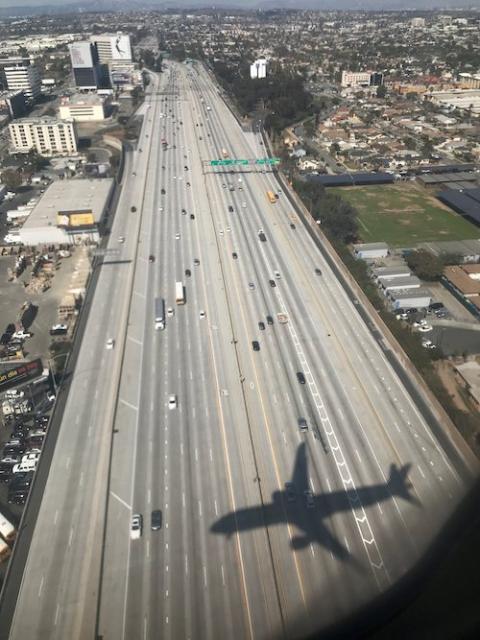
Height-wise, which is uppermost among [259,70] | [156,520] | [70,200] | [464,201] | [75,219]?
[259,70]

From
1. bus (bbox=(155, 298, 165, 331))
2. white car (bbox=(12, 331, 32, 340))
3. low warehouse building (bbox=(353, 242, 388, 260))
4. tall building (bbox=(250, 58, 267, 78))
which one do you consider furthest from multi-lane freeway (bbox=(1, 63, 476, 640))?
tall building (bbox=(250, 58, 267, 78))

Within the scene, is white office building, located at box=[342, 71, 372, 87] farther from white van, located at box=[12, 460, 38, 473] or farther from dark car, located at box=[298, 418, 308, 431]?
white van, located at box=[12, 460, 38, 473]

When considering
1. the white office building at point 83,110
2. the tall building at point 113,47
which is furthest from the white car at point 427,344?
the tall building at point 113,47

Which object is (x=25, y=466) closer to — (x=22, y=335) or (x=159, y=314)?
(x=22, y=335)

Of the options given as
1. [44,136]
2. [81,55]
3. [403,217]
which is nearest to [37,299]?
[403,217]

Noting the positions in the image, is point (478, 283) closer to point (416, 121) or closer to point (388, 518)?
point (388, 518)

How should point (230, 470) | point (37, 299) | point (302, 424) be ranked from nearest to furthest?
point (230, 470) → point (302, 424) → point (37, 299)

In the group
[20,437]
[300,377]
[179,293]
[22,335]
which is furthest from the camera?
[179,293]

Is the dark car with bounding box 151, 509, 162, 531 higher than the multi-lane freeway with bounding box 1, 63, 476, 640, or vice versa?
the dark car with bounding box 151, 509, 162, 531
